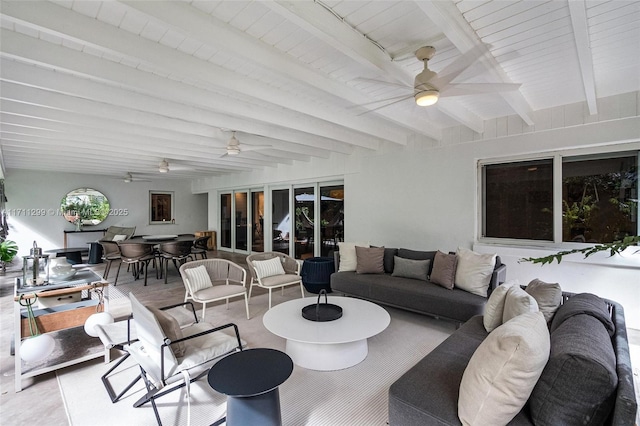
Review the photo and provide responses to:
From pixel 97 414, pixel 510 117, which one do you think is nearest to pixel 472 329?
pixel 97 414

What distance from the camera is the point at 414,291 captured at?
12.1 ft

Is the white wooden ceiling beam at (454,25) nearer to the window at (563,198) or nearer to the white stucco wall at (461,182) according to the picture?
the white stucco wall at (461,182)

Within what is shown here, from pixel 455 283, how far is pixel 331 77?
2776mm

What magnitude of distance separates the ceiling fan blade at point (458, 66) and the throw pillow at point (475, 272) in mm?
2177

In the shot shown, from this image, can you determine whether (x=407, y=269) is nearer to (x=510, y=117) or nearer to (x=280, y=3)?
(x=510, y=117)

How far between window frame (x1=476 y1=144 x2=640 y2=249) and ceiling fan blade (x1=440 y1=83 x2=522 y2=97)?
2370mm

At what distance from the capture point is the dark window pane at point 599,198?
371 cm

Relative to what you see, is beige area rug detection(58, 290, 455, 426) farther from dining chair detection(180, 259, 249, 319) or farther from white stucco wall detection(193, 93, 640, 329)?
white stucco wall detection(193, 93, 640, 329)

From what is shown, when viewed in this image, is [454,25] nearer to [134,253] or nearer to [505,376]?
[505,376]

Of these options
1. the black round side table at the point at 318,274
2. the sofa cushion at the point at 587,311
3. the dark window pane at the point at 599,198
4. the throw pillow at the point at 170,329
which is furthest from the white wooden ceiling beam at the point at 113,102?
the dark window pane at the point at 599,198

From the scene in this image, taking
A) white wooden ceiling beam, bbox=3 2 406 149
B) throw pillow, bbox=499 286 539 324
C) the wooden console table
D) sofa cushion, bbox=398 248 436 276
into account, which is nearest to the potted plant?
the wooden console table

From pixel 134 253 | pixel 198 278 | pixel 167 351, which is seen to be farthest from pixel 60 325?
pixel 134 253

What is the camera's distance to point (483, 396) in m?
1.39

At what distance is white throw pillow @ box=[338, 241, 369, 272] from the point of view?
466cm
